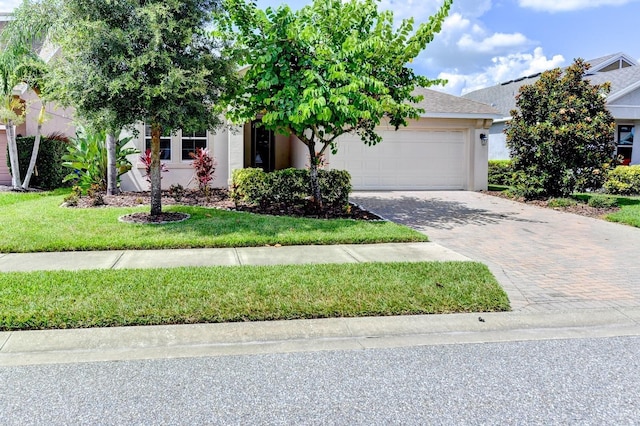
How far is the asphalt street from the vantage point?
292 centimetres

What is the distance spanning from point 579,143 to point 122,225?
40.1ft

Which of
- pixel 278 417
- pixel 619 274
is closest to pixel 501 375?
pixel 278 417

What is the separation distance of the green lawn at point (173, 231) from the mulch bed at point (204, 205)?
53cm

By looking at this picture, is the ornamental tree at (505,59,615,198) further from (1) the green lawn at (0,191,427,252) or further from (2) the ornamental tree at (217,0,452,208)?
(1) the green lawn at (0,191,427,252)

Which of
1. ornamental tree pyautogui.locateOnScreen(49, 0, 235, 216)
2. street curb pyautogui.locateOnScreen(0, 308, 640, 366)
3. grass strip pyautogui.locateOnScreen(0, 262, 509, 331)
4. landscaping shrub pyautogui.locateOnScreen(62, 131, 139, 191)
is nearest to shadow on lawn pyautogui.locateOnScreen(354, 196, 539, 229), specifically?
grass strip pyautogui.locateOnScreen(0, 262, 509, 331)

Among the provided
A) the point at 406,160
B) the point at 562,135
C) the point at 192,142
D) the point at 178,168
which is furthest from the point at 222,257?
the point at 406,160

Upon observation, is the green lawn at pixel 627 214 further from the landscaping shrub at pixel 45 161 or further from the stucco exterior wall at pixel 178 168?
the landscaping shrub at pixel 45 161

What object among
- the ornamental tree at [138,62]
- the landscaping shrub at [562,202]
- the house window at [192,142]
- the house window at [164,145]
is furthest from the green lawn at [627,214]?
the house window at [164,145]

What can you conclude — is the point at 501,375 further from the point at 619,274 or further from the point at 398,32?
the point at 398,32

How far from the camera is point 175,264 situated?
636 cm

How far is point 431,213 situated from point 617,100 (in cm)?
1382

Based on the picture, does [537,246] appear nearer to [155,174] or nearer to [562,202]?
[562,202]

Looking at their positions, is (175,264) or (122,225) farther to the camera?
(122,225)

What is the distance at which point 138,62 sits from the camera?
26.2ft
